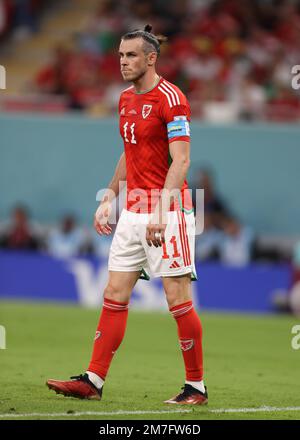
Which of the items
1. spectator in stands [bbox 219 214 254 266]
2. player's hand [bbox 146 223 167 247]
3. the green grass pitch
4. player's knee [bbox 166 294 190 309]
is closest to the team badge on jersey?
player's hand [bbox 146 223 167 247]

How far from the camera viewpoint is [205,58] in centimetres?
1959

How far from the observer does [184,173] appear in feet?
25.4

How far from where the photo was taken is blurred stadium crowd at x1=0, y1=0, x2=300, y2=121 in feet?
62.3

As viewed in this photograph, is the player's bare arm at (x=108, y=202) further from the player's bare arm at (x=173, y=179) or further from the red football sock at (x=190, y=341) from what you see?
the red football sock at (x=190, y=341)

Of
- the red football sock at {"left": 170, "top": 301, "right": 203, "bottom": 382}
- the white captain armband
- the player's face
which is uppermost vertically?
the player's face

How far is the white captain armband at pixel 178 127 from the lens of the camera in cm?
778

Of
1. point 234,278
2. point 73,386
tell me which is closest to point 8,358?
point 73,386

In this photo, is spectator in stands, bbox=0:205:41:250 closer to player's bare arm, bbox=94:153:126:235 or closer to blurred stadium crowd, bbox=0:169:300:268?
blurred stadium crowd, bbox=0:169:300:268

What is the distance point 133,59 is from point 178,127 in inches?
24.5

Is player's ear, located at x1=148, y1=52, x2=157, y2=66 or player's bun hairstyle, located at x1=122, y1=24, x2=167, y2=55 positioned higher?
player's bun hairstyle, located at x1=122, y1=24, x2=167, y2=55

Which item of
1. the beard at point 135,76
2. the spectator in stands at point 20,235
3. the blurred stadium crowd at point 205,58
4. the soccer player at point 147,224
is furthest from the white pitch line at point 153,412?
the spectator in stands at point 20,235

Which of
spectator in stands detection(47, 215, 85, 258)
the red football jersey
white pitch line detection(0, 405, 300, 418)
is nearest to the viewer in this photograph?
white pitch line detection(0, 405, 300, 418)

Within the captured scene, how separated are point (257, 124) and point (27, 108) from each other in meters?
4.28

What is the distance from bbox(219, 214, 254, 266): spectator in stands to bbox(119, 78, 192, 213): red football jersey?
33.0 ft
